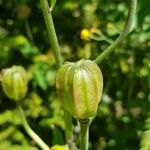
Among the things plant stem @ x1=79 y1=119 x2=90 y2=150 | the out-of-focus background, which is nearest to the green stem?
plant stem @ x1=79 y1=119 x2=90 y2=150

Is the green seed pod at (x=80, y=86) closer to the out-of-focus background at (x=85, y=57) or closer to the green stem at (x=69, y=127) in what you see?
the green stem at (x=69, y=127)

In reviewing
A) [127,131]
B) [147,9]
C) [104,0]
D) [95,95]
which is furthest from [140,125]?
[95,95]

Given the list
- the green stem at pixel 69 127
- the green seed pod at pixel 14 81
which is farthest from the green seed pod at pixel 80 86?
the green seed pod at pixel 14 81

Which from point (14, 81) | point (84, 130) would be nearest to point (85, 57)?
point (14, 81)

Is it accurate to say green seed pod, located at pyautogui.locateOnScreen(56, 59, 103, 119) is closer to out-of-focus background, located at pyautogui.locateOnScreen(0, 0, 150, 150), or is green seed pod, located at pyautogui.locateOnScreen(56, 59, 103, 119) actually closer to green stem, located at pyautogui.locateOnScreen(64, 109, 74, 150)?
green stem, located at pyautogui.locateOnScreen(64, 109, 74, 150)

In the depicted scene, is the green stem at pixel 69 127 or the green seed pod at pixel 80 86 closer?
the green seed pod at pixel 80 86

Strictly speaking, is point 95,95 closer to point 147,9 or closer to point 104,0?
point 147,9
